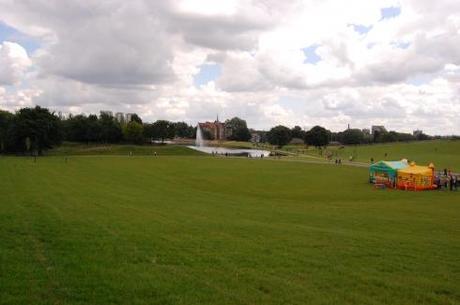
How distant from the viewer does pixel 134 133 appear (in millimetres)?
155625

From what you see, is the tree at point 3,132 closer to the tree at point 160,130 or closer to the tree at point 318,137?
the tree at point 160,130

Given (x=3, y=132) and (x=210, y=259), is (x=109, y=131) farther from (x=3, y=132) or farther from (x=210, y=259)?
(x=210, y=259)

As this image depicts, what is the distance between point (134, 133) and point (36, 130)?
5715 cm

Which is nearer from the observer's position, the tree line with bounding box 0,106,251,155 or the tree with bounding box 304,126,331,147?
the tree line with bounding box 0,106,251,155

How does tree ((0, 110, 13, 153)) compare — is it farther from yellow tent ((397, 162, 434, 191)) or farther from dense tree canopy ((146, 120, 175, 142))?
yellow tent ((397, 162, 434, 191))

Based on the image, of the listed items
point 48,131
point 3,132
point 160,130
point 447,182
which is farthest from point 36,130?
point 447,182

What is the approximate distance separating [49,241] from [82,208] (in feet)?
27.2

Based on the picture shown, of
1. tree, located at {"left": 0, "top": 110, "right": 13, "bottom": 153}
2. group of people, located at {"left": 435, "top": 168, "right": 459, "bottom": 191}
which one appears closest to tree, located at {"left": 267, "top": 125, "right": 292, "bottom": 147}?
tree, located at {"left": 0, "top": 110, "right": 13, "bottom": 153}

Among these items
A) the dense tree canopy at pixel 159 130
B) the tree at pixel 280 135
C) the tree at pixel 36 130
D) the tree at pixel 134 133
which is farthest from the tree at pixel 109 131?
the tree at pixel 280 135

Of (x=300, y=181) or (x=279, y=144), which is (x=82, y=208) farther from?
(x=279, y=144)

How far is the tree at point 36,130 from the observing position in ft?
325

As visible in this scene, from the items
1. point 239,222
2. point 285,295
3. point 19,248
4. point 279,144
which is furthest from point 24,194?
point 279,144

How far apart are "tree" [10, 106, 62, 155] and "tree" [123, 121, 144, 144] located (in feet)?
162

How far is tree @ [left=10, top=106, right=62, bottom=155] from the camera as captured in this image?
99.0 m
